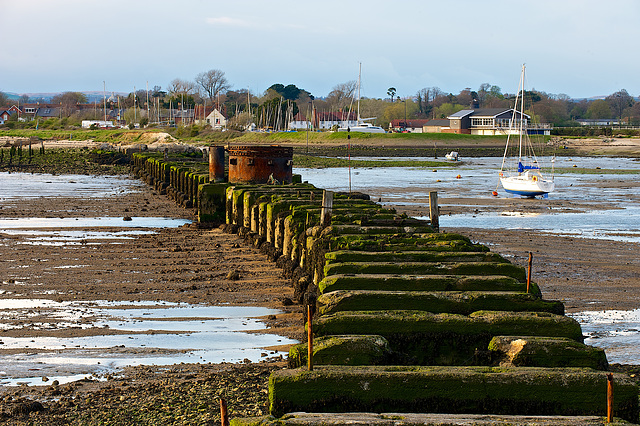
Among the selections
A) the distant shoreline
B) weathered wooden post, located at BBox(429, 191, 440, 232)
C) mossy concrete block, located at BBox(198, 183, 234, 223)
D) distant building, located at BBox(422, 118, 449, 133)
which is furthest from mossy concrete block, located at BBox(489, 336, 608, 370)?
distant building, located at BBox(422, 118, 449, 133)

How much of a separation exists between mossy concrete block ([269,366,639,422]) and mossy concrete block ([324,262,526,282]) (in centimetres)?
301

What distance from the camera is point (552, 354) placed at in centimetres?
632

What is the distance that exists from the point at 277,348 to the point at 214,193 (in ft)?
39.9

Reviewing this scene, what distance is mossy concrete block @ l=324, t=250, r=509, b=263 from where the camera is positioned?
9.28m

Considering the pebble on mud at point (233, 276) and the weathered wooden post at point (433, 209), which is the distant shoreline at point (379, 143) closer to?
the weathered wooden post at point (433, 209)

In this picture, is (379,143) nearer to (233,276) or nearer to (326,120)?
(326,120)

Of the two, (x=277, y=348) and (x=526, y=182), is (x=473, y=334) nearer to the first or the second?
(x=277, y=348)

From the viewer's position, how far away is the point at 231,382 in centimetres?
760

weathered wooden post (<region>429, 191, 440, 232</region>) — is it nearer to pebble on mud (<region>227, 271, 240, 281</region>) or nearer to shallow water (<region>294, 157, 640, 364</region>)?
shallow water (<region>294, 157, 640, 364</region>)

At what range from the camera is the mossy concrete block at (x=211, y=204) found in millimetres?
20688

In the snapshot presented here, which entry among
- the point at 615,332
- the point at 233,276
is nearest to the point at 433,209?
the point at 233,276

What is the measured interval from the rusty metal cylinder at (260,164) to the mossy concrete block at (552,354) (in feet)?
49.8

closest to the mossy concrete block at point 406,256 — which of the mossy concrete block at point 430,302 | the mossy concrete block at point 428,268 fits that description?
the mossy concrete block at point 428,268

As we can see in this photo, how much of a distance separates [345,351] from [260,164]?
15357 mm
